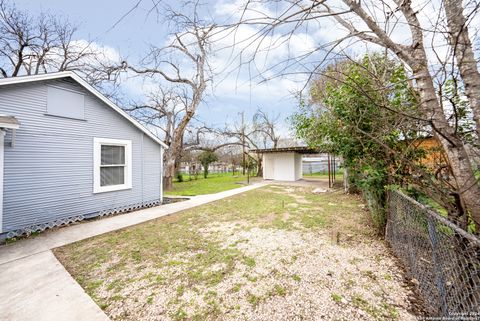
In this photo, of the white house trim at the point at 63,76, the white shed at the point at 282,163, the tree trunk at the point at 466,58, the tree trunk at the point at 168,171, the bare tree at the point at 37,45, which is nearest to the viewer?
the tree trunk at the point at 466,58

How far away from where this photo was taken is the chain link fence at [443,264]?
1.52 m

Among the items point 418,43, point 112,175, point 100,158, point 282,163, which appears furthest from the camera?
point 282,163

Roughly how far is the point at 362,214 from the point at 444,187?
13.7 feet

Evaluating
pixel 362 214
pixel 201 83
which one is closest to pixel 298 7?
pixel 362 214

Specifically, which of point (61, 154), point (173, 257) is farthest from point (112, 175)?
point (173, 257)

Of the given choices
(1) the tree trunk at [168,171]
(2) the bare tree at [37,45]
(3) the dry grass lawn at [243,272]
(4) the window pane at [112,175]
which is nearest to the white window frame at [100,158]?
(4) the window pane at [112,175]

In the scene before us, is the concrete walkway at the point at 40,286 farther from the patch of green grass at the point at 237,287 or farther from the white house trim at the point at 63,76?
the white house trim at the point at 63,76

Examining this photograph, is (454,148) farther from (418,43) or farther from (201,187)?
(201,187)

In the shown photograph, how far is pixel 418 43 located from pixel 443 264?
203cm

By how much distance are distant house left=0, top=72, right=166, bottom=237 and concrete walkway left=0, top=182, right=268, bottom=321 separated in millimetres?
834

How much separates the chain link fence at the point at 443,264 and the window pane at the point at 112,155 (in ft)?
23.6

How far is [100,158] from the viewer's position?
18.7 ft

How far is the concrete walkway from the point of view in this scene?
6.46ft

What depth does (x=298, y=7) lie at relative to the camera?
168 cm
